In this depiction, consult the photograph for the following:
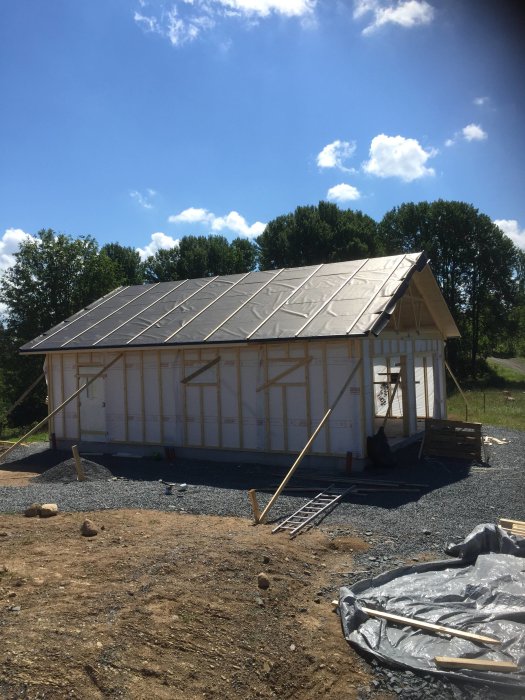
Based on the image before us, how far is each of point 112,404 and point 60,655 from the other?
11.9 m

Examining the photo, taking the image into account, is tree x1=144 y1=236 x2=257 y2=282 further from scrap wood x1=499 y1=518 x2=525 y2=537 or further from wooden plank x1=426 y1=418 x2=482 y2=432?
scrap wood x1=499 y1=518 x2=525 y2=537

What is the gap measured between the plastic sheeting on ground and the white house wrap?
19.7 ft

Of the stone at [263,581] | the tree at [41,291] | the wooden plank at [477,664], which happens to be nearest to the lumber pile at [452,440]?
the stone at [263,581]

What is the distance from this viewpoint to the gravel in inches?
300

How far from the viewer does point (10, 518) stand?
886cm

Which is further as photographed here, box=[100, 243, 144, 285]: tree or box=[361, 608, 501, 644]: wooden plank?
box=[100, 243, 144, 285]: tree

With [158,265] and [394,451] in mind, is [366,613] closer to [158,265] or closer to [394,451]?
[394,451]

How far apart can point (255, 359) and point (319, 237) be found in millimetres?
26867

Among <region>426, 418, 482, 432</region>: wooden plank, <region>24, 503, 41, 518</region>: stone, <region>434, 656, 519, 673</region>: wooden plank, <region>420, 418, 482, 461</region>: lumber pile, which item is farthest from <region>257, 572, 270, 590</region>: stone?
<region>426, 418, 482, 432</region>: wooden plank

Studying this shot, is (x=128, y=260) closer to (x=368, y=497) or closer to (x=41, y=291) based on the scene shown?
(x=41, y=291)

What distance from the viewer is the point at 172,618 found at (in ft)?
17.3

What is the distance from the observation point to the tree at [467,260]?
4078 centimetres

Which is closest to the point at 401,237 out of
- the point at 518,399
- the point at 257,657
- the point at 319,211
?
the point at 319,211

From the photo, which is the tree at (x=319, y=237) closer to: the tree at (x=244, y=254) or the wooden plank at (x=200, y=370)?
the tree at (x=244, y=254)
